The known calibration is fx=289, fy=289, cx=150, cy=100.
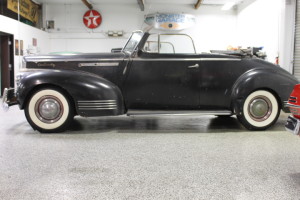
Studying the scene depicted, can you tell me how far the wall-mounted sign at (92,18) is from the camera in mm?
15039

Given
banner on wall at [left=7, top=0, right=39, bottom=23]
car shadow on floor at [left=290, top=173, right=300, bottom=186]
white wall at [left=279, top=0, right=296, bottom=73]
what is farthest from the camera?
banner on wall at [left=7, top=0, right=39, bottom=23]

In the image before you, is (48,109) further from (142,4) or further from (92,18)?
(92,18)

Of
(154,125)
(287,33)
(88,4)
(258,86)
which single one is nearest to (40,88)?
(154,125)

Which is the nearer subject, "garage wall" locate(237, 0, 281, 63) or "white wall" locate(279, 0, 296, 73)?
"white wall" locate(279, 0, 296, 73)

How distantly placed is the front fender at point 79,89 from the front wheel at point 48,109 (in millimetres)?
99

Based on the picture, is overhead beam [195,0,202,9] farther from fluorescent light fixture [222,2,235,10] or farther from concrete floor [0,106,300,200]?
concrete floor [0,106,300,200]

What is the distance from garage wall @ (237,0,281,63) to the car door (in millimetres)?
6632

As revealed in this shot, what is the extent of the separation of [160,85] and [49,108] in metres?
1.64

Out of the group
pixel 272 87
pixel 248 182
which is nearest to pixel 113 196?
pixel 248 182

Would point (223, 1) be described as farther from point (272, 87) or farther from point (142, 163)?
point (142, 163)

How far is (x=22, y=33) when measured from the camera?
38.1 feet

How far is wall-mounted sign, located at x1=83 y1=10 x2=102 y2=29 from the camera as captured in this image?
49.3 feet

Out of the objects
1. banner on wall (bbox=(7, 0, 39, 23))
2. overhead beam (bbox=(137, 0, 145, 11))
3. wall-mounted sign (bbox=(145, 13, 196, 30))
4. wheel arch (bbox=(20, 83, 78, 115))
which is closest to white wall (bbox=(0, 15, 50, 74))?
banner on wall (bbox=(7, 0, 39, 23))

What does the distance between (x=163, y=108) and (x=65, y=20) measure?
40.9 feet
